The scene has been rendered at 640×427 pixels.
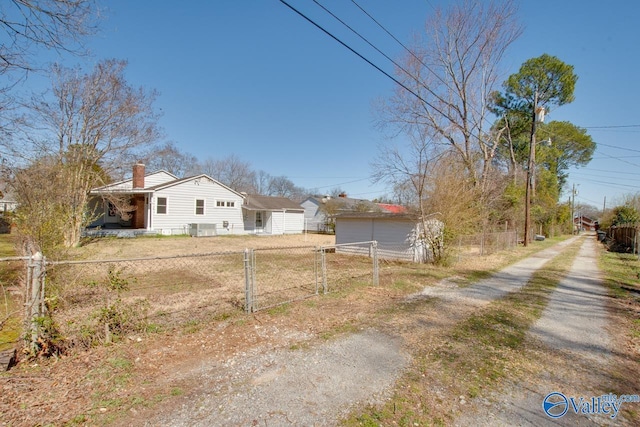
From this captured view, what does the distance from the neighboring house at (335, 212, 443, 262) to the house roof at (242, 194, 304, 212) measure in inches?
466

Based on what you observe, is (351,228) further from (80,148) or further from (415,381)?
(80,148)

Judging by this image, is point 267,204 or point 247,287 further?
point 267,204

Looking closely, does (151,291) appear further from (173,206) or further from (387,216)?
(173,206)

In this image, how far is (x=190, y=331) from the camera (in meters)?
4.31

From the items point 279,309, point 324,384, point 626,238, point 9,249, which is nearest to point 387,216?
point 279,309

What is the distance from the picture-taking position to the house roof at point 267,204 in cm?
2475

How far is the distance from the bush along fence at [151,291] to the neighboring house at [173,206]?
34.3 feet

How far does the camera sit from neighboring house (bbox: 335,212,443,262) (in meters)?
12.1

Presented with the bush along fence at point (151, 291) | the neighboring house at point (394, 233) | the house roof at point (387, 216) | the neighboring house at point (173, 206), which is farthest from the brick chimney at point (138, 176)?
the neighboring house at point (394, 233)

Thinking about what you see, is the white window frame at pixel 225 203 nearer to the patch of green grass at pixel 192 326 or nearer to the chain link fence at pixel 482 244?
the chain link fence at pixel 482 244

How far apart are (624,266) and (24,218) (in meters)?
19.0

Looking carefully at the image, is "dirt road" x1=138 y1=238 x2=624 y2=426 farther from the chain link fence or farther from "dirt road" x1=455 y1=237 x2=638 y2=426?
the chain link fence

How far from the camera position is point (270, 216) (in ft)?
85.6

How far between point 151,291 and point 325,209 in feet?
82.7
